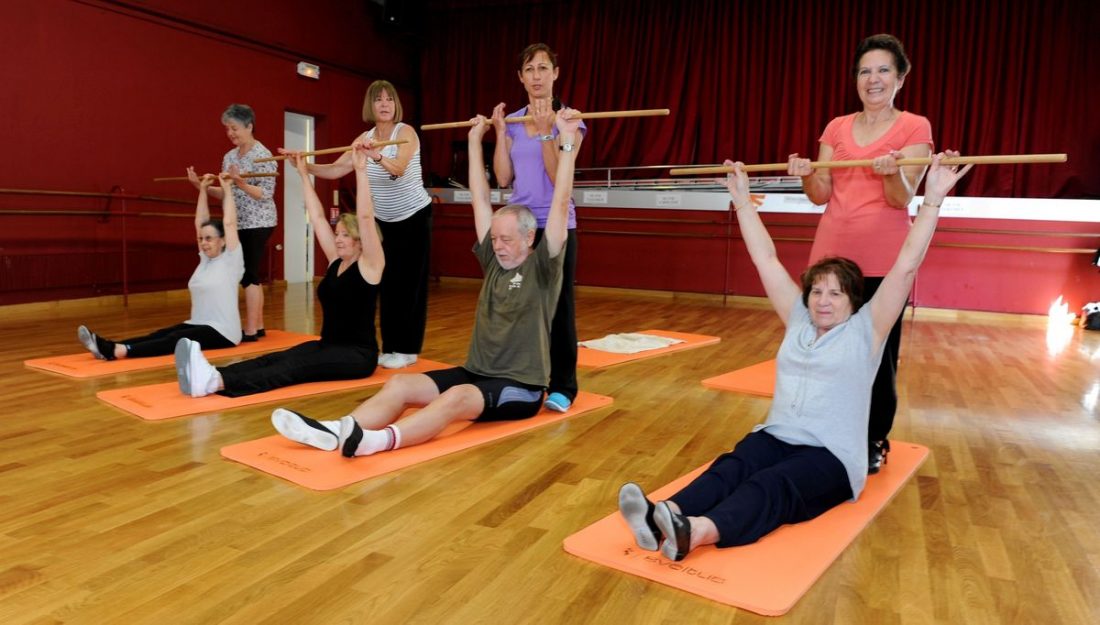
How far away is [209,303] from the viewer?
383 cm

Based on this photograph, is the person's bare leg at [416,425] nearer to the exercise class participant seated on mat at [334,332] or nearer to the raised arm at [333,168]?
the exercise class participant seated on mat at [334,332]

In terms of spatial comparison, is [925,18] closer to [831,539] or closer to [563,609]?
[831,539]

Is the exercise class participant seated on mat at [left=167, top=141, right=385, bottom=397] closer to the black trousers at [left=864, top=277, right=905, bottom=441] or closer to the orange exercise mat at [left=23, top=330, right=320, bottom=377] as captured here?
the orange exercise mat at [left=23, top=330, right=320, bottom=377]

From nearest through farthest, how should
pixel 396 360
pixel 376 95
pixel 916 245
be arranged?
pixel 916 245 → pixel 376 95 → pixel 396 360

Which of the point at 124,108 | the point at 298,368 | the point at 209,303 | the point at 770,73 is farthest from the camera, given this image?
the point at 770,73

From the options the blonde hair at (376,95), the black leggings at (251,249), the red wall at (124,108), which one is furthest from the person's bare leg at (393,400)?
the red wall at (124,108)

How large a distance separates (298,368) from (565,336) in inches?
42.6

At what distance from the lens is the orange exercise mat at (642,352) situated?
13.4ft

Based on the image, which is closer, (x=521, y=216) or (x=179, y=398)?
(x=521, y=216)

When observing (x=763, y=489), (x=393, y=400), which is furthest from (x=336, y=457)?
(x=763, y=489)

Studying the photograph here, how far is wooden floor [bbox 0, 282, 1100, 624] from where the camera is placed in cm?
150

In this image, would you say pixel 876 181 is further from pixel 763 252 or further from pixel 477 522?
pixel 477 522

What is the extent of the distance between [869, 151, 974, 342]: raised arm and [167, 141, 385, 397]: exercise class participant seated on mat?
182 cm

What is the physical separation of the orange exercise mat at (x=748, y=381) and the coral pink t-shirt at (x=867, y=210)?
1.15 meters
